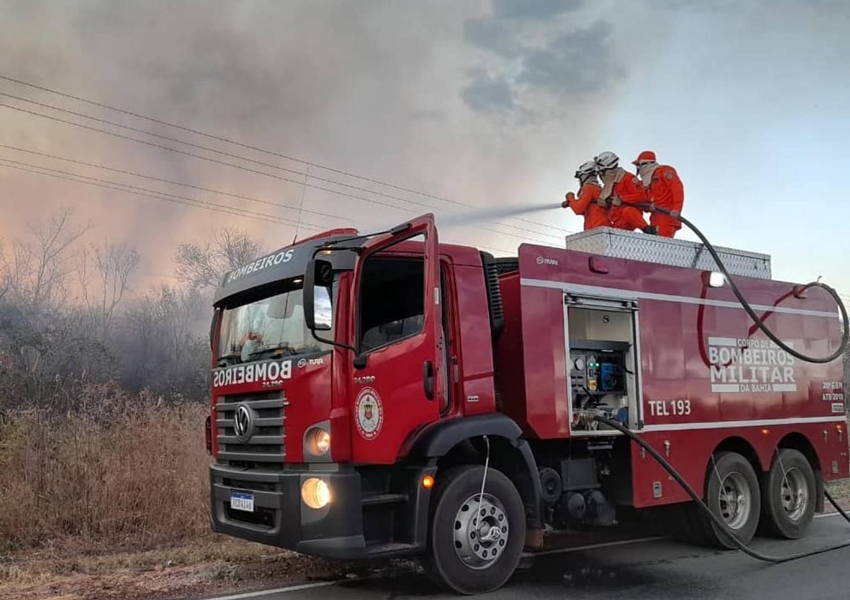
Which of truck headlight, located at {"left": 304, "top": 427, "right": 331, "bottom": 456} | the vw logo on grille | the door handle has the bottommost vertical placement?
truck headlight, located at {"left": 304, "top": 427, "right": 331, "bottom": 456}

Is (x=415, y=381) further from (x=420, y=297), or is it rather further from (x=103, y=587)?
(x=103, y=587)

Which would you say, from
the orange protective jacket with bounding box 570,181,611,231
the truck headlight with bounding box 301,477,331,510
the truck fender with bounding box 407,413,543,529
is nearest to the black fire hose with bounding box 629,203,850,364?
the orange protective jacket with bounding box 570,181,611,231

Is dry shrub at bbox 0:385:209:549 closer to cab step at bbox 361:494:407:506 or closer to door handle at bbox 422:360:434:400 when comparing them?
cab step at bbox 361:494:407:506

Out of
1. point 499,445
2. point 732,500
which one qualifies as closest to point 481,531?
point 499,445

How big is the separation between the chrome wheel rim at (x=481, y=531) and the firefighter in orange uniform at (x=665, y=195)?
14.7 ft

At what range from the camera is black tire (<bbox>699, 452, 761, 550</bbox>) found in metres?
7.44

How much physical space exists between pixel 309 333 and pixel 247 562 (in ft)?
8.68

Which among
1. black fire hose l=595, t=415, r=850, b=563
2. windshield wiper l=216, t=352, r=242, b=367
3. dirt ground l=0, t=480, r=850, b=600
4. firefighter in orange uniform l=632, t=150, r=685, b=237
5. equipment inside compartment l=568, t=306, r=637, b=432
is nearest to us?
dirt ground l=0, t=480, r=850, b=600

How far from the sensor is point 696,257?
797 cm

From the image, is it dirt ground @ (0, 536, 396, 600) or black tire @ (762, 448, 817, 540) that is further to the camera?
black tire @ (762, 448, 817, 540)

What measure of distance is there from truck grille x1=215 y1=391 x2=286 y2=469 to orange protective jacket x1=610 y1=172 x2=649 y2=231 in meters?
5.04

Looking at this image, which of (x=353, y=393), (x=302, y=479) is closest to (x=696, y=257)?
(x=353, y=393)

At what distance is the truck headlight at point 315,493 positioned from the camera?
506cm

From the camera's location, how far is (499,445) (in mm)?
5852
